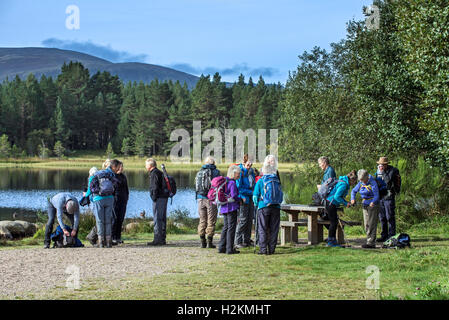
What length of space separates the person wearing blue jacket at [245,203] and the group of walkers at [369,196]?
1435 mm

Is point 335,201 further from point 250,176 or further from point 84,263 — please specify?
point 84,263

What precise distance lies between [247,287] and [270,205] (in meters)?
3.33

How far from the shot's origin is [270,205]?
1097 centimetres

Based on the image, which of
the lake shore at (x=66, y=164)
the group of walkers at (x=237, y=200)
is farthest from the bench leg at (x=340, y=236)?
the lake shore at (x=66, y=164)

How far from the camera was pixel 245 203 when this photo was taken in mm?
11953

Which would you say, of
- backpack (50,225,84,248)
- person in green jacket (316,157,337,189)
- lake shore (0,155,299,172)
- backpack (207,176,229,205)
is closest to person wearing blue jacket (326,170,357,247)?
person in green jacket (316,157,337,189)

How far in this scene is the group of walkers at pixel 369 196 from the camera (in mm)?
11445

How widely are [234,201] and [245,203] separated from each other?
0.90 meters

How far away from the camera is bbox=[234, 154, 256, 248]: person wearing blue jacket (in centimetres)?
1187

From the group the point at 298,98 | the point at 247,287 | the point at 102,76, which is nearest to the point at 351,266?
the point at 247,287

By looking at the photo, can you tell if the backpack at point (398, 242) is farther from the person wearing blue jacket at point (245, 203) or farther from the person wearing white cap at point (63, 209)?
the person wearing white cap at point (63, 209)

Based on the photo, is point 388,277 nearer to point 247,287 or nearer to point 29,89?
point 247,287

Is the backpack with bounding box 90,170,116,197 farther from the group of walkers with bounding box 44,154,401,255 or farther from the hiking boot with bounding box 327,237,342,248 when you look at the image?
the hiking boot with bounding box 327,237,342,248

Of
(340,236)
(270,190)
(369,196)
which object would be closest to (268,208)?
(270,190)
